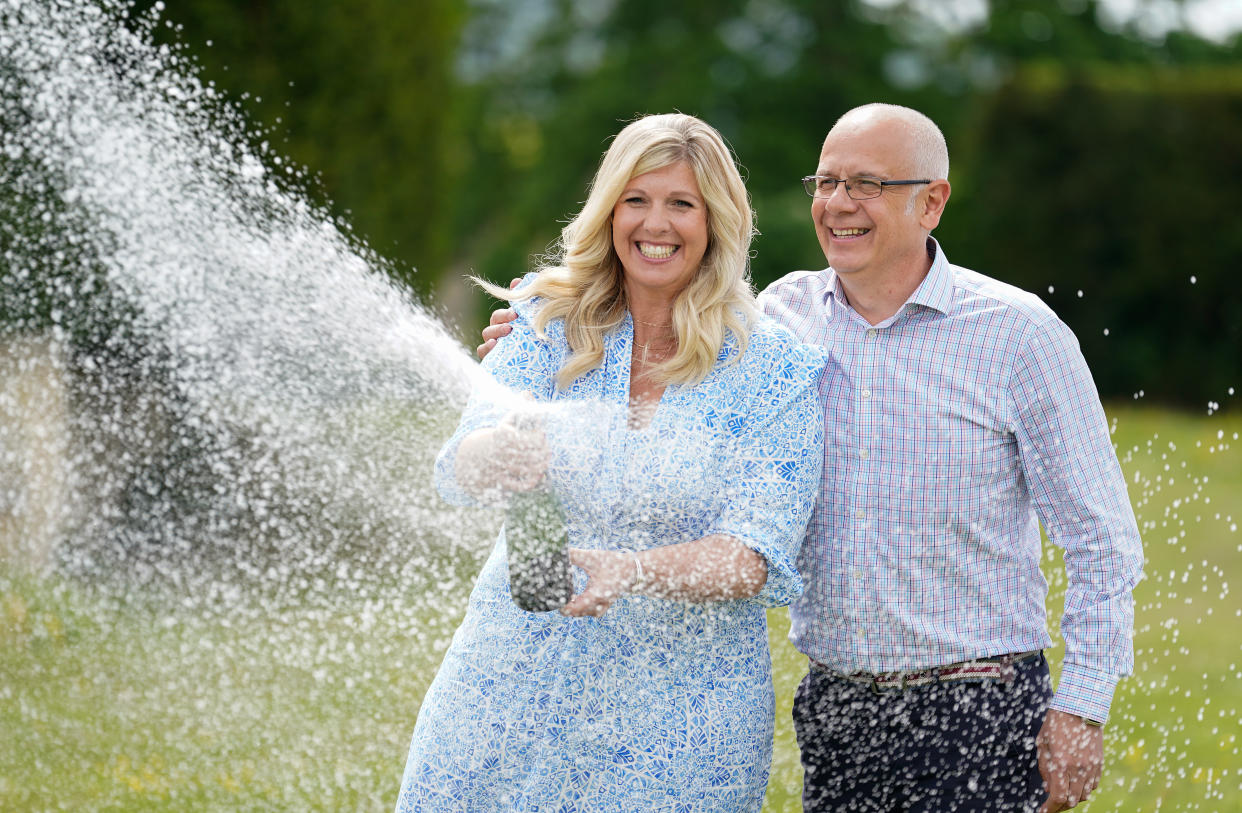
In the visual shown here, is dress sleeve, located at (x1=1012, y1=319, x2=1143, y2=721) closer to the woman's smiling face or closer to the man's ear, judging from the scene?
the man's ear

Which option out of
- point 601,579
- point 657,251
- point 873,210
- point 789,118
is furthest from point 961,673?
point 789,118

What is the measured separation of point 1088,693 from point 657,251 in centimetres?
141

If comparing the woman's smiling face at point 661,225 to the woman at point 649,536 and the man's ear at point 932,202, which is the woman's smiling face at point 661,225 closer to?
the woman at point 649,536

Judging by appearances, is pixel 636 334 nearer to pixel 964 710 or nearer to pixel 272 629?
pixel 964 710

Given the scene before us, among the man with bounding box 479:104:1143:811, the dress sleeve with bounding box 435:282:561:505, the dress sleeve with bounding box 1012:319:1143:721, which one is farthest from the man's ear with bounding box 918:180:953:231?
the dress sleeve with bounding box 435:282:561:505

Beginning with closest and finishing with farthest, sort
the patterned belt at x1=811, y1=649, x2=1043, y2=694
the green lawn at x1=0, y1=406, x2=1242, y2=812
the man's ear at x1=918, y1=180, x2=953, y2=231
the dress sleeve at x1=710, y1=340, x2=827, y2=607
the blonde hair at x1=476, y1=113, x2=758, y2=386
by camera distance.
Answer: the dress sleeve at x1=710, y1=340, x2=827, y2=607 → the blonde hair at x1=476, y1=113, x2=758, y2=386 → the patterned belt at x1=811, y1=649, x2=1043, y2=694 → the man's ear at x1=918, y1=180, x2=953, y2=231 → the green lawn at x1=0, y1=406, x2=1242, y2=812

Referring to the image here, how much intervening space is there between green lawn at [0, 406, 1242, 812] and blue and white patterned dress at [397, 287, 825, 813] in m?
2.25

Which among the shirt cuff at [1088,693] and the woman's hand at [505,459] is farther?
the shirt cuff at [1088,693]

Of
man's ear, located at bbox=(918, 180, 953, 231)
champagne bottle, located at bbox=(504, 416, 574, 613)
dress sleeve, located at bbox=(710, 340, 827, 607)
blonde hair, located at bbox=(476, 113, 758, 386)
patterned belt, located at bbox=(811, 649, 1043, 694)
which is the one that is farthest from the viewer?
man's ear, located at bbox=(918, 180, 953, 231)

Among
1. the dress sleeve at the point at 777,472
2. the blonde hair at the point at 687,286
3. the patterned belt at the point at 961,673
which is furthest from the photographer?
the patterned belt at the point at 961,673

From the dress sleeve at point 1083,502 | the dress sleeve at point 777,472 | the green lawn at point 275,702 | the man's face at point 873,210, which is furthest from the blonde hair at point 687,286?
the green lawn at point 275,702

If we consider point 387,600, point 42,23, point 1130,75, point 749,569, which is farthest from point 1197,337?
point 749,569

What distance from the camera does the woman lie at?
9.78ft

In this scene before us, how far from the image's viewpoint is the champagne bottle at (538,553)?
2.76m
